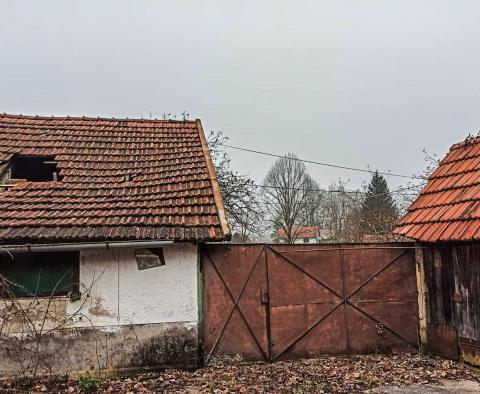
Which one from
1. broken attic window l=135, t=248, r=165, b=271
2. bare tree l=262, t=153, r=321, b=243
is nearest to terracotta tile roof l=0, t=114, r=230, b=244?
broken attic window l=135, t=248, r=165, b=271

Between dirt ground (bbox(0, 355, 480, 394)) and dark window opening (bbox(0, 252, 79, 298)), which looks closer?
dirt ground (bbox(0, 355, 480, 394))

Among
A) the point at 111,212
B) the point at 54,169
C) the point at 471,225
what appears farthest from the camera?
the point at 54,169

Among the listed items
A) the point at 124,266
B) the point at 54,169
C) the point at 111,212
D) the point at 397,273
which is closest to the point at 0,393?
the point at 124,266

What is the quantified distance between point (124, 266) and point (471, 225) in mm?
6224

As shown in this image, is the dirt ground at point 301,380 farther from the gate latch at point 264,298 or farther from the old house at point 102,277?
the gate latch at point 264,298

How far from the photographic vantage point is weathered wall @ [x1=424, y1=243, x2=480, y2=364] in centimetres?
814

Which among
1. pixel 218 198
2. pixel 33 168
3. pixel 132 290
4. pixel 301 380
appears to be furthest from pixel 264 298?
pixel 33 168

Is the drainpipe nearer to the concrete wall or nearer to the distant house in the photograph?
the concrete wall

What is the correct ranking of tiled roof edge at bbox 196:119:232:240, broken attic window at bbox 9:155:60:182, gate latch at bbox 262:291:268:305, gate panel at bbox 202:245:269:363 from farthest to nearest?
1. broken attic window at bbox 9:155:60:182
2. gate latch at bbox 262:291:268:305
3. gate panel at bbox 202:245:269:363
4. tiled roof edge at bbox 196:119:232:240

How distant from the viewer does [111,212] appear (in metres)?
8.61

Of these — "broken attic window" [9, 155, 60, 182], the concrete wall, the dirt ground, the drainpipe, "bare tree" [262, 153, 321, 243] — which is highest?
"bare tree" [262, 153, 321, 243]

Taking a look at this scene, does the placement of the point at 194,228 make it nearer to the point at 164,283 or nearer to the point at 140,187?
the point at 164,283

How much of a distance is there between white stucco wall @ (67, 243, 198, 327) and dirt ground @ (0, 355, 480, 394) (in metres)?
1.01

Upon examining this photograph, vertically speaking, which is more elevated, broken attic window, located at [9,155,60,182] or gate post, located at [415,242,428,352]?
broken attic window, located at [9,155,60,182]
